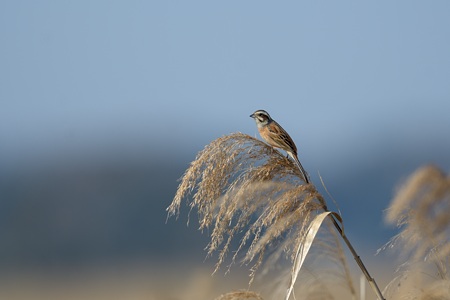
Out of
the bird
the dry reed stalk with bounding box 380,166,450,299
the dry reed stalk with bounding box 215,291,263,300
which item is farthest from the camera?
the bird

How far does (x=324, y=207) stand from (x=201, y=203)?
1.78 ft

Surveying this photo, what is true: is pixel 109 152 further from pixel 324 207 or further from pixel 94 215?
pixel 324 207

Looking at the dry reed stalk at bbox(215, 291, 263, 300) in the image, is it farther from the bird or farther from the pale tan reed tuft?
the bird

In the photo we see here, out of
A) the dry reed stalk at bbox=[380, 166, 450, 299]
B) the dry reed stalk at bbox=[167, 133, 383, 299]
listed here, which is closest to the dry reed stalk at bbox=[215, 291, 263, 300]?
the dry reed stalk at bbox=[167, 133, 383, 299]

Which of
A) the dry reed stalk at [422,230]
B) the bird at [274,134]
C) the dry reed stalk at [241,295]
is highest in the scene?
the bird at [274,134]

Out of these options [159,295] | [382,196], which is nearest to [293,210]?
[159,295]

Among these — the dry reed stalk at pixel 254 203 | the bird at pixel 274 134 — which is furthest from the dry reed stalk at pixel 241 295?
the bird at pixel 274 134

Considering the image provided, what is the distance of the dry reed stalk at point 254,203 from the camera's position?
468cm

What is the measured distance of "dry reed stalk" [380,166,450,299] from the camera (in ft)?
16.4

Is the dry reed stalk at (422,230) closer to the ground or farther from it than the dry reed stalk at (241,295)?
farther from it

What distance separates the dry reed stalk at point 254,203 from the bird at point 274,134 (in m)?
1.62

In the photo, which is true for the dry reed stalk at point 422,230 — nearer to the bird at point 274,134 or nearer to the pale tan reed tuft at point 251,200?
the pale tan reed tuft at point 251,200

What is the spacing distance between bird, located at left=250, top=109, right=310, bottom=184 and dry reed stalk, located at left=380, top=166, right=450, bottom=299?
4.82 ft

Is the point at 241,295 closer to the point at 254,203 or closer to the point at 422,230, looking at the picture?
the point at 254,203
